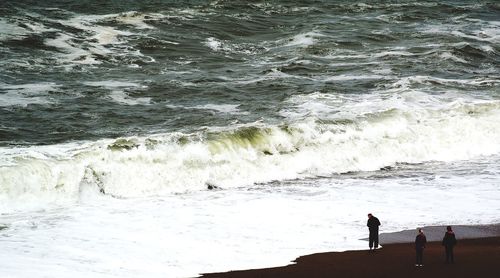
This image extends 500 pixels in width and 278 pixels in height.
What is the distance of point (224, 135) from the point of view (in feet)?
70.9

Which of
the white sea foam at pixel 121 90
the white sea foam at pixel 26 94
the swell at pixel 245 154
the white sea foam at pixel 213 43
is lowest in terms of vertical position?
the swell at pixel 245 154

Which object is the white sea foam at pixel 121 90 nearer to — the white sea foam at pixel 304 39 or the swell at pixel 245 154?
the swell at pixel 245 154

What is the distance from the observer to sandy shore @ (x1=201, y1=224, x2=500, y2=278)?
1330 cm

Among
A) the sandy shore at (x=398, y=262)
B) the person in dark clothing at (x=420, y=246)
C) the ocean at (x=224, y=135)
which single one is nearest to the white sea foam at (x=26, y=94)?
the ocean at (x=224, y=135)

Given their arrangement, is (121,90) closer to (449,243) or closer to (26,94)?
(26,94)

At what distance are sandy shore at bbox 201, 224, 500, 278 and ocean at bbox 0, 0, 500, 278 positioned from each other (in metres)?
0.50

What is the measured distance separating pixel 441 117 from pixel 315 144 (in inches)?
192

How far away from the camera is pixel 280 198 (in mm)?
18375

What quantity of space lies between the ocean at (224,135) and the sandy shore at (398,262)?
1.64 ft

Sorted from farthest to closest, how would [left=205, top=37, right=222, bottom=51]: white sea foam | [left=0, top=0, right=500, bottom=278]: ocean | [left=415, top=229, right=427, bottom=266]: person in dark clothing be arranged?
[left=205, top=37, right=222, bottom=51]: white sea foam → [left=0, top=0, right=500, bottom=278]: ocean → [left=415, top=229, right=427, bottom=266]: person in dark clothing

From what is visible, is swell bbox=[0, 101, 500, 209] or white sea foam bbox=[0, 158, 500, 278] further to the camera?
swell bbox=[0, 101, 500, 209]

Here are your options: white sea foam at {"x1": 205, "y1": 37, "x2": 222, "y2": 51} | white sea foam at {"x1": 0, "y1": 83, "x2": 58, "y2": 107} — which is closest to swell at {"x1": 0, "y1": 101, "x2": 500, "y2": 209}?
white sea foam at {"x1": 0, "y1": 83, "x2": 58, "y2": 107}

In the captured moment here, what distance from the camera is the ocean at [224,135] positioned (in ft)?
50.5

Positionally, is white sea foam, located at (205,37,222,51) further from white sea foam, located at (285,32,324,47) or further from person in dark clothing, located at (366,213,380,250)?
person in dark clothing, located at (366,213,380,250)
